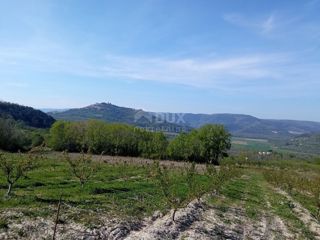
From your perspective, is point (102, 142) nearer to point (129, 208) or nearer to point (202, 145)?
point (202, 145)

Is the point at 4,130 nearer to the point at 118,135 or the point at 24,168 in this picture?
the point at 118,135

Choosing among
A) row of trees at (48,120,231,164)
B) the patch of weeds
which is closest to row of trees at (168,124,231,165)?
row of trees at (48,120,231,164)

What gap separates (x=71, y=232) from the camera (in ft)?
58.4

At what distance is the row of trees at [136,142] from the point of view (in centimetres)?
10484

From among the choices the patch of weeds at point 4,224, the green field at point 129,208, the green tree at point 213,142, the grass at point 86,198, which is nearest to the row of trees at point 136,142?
the green tree at point 213,142

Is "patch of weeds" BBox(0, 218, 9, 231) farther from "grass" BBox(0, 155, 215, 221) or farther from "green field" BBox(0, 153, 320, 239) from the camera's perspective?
"grass" BBox(0, 155, 215, 221)

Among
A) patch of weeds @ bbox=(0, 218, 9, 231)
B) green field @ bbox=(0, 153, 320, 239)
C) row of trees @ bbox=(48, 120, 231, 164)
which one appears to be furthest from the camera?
row of trees @ bbox=(48, 120, 231, 164)

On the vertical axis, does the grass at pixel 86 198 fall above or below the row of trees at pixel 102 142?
above

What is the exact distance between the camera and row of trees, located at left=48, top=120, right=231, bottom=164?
104844mm

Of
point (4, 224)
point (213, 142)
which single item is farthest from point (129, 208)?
point (213, 142)

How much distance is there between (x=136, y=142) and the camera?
10712 centimetres

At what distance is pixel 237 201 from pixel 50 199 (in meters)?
17.9

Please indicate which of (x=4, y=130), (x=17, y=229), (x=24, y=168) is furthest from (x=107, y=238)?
(x=4, y=130)

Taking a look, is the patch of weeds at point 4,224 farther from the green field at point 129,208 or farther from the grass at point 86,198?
the grass at point 86,198
